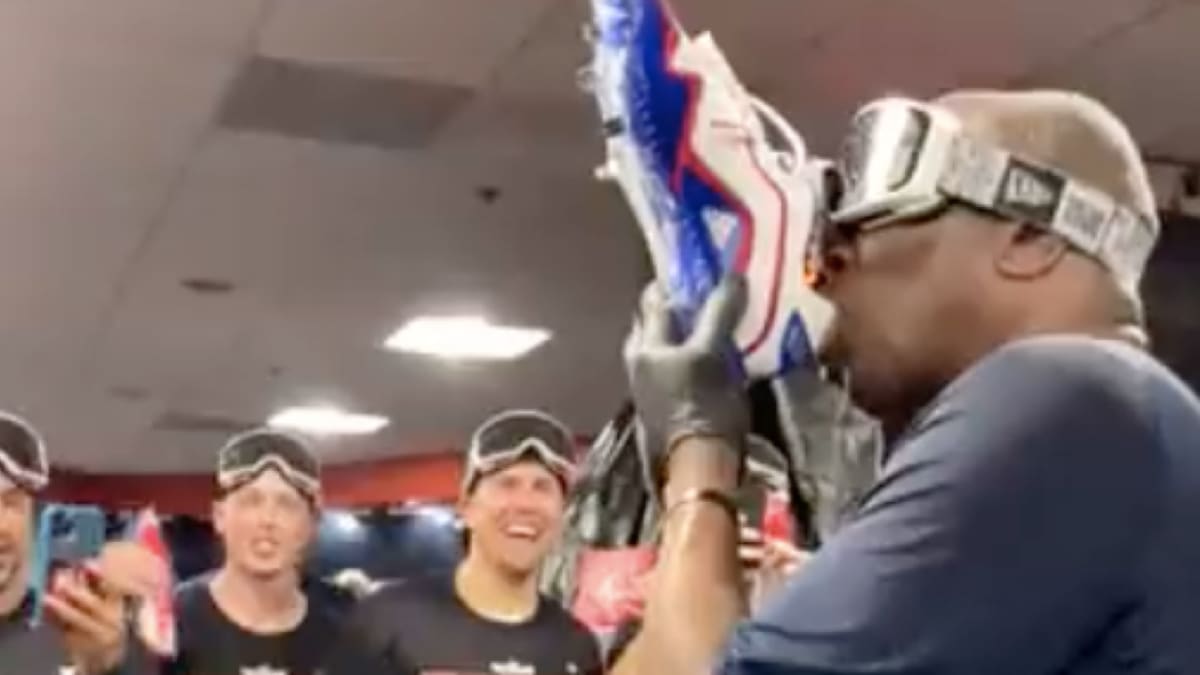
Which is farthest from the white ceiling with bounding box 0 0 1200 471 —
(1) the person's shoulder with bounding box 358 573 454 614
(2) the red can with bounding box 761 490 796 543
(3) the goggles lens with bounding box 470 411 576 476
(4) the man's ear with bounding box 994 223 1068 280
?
(4) the man's ear with bounding box 994 223 1068 280

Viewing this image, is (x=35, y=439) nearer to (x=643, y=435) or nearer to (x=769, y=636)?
(x=643, y=435)

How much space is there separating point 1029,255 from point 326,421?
956cm

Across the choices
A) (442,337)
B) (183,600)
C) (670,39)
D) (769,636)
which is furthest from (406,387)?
(769,636)

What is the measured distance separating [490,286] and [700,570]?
19.8ft

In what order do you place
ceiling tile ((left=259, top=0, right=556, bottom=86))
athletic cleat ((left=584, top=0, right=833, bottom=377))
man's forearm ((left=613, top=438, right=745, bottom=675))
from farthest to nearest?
ceiling tile ((left=259, top=0, right=556, bottom=86))
athletic cleat ((left=584, top=0, right=833, bottom=377))
man's forearm ((left=613, top=438, right=745, bottom=675))

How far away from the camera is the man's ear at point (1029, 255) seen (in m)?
1.29

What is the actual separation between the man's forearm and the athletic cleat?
0.10 metres

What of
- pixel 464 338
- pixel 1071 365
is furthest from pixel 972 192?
pixel 464 338

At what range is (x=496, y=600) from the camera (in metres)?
3.79

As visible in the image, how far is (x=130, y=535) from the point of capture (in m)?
3.18

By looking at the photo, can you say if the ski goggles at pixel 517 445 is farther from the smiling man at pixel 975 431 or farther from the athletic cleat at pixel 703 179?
the smiling man at pixel 975 431

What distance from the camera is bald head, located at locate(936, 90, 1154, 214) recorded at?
1.32m

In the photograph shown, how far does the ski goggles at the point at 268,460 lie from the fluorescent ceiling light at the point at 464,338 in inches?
164

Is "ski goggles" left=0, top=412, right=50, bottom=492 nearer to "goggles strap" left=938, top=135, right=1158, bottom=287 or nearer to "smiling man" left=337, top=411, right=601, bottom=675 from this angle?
"smiling man" left=337, top=411, right=601, bottom=675
